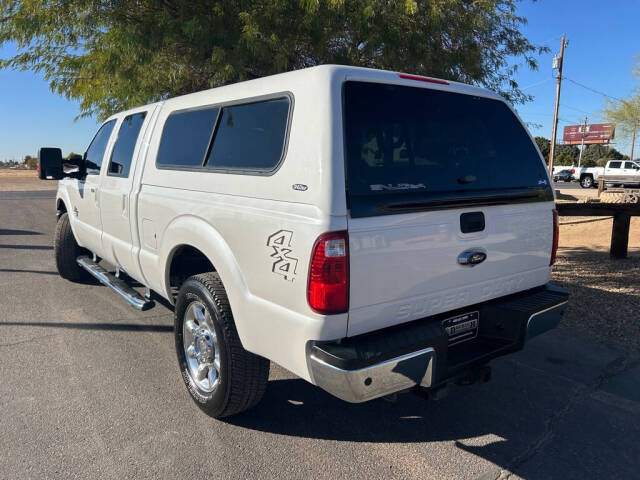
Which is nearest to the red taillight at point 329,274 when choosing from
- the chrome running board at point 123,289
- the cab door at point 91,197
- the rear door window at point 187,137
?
the rear door window at point 187,137

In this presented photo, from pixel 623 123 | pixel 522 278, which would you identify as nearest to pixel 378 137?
pixel 522 278

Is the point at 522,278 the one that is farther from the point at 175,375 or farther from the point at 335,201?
the point at 175,375

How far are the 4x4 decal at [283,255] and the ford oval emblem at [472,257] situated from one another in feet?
3.10

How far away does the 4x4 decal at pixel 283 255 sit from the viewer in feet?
7.83

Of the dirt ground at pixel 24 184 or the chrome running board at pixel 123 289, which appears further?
the dirt ground at pixel 24 184

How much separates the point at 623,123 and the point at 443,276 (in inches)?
1400

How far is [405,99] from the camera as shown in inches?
110

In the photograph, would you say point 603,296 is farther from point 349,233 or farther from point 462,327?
point 349,233

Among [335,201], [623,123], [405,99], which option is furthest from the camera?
[623,123]

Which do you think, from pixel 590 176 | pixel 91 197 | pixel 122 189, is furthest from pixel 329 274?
pixel 590 176

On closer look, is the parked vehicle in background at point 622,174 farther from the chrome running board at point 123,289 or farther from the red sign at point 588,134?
the chrome running board at point 123,289

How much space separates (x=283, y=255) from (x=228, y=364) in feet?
2.78

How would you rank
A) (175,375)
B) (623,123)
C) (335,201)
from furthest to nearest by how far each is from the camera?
(623,123) < (175,375) < (335,201)

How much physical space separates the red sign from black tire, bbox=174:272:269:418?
65312mm
